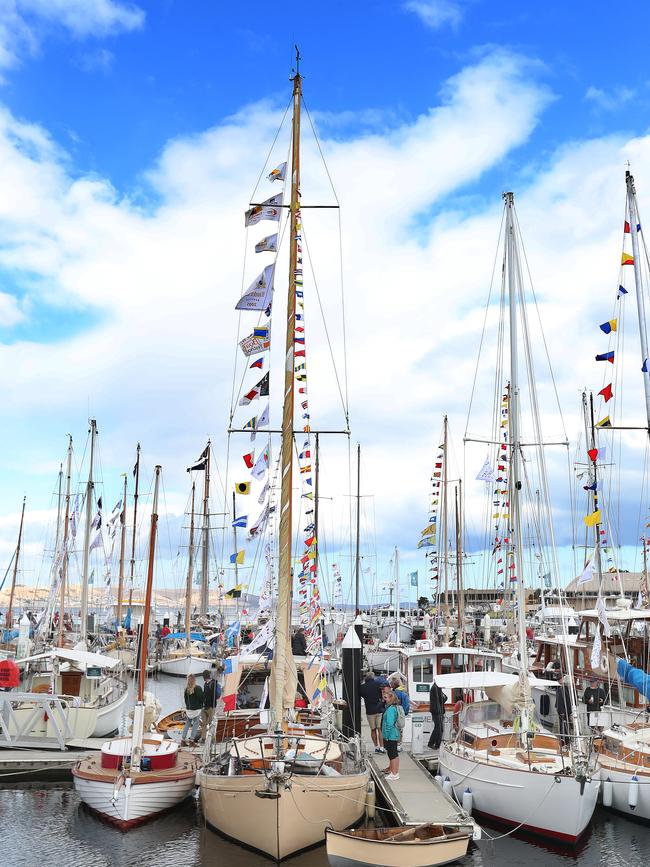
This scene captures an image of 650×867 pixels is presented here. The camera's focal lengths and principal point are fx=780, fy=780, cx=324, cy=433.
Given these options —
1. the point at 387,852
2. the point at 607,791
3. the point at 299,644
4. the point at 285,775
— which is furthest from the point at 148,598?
the point at 299,644

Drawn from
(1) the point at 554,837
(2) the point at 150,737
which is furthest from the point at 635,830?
(2) the point at 150,737

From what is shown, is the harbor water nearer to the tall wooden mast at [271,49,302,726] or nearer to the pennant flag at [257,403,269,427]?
the tall wooden mast at [271,49,302,726]

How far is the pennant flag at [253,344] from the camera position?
16641mm

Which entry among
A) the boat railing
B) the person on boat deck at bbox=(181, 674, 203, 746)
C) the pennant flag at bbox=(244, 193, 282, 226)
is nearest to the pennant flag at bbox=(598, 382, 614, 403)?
the pennant flag at bbox=(244, 193, 282, 226)

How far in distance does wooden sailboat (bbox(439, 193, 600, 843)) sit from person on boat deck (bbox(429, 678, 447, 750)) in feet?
4.56

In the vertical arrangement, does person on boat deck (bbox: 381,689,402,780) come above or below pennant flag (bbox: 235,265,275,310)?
below

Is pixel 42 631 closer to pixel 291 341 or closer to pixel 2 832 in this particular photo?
pixel 2 832

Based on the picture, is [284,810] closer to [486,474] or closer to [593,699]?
[593,699]

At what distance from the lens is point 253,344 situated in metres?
16.7

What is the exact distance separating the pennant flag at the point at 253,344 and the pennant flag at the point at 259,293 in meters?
0.56

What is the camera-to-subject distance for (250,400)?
16672 millimetres

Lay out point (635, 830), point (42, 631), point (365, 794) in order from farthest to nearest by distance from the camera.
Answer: point (42, 631), point (635, 830), point (365, 794)

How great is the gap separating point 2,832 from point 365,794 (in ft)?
25.1

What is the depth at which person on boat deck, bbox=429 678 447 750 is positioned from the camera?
67.5 feet
